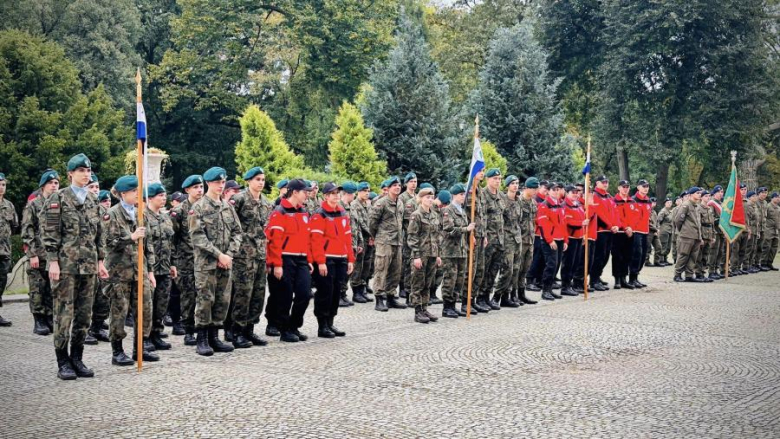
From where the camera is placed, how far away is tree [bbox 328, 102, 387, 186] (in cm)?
2428

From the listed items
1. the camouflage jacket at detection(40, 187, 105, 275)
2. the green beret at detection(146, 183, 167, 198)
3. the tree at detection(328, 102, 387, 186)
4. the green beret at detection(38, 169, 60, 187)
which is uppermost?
the tree at detection(328, 102, 387, 186)

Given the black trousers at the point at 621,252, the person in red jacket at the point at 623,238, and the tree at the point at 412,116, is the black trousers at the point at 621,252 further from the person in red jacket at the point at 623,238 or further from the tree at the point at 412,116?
the tree at the point at 412,116

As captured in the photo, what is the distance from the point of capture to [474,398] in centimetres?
727

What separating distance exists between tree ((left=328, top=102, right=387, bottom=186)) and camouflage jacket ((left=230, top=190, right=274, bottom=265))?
14.1 meters

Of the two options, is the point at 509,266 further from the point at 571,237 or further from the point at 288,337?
the point at 288,337

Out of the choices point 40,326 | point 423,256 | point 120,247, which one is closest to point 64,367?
point 120,247

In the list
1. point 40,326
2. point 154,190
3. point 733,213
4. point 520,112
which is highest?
point 520,112

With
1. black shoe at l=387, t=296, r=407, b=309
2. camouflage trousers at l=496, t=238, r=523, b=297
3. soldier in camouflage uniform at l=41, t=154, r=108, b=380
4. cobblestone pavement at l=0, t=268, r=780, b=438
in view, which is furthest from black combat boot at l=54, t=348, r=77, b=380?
camouflage trousers at l=496, t=238, r=523, b=297

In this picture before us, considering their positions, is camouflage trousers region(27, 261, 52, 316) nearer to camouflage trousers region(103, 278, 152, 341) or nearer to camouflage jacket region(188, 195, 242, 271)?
camouflage trousers region(103, 278, 152, 341)

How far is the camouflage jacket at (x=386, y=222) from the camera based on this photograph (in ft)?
46.1

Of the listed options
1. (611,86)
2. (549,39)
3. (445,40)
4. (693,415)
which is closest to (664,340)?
(693,415)

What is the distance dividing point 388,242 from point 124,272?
588cm

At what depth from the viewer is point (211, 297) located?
932 cm

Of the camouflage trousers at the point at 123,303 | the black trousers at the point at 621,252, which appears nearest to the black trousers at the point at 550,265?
the black trousers at the point at 621,252
